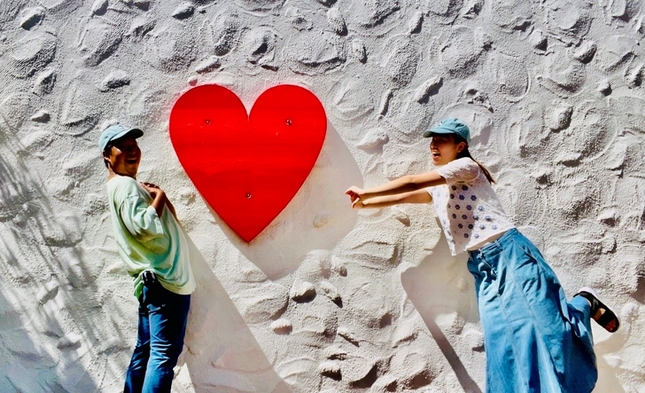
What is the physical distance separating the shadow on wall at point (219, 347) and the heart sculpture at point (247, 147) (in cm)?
26

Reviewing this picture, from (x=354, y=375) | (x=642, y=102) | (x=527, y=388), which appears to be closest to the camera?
(x=527, y=388)

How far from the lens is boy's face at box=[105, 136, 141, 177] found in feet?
8.86

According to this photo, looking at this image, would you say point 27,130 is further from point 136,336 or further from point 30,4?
point 136,336

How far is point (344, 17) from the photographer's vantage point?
122 inches

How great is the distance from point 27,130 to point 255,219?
101cm

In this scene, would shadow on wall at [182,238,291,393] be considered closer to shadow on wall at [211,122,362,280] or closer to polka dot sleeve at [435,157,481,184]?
shadow on wall at [211,122,362,280]

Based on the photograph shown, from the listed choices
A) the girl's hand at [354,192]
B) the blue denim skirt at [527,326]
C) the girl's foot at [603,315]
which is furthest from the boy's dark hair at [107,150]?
the girl's foot at [603,315]

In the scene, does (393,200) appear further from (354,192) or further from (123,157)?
(123,157)

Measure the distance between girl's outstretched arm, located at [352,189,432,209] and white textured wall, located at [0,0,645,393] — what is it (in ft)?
0.49

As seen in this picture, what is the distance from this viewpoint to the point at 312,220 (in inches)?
117

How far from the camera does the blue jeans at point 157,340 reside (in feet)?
8.50

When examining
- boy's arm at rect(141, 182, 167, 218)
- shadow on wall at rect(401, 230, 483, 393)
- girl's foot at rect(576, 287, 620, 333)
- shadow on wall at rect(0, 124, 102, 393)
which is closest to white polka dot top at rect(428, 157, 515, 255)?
shadow on wall at rect(401, 230, 483, 393)

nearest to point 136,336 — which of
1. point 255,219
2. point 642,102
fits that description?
point 255,219

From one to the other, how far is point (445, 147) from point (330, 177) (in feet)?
1.61
